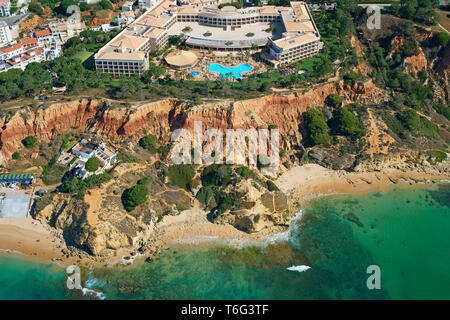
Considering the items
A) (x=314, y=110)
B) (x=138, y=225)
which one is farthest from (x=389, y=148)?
(x=138, y=225)

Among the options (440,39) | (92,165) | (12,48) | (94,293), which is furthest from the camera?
(12,48)

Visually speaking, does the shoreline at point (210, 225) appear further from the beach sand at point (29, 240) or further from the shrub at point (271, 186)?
the shrub at point (271, 186)

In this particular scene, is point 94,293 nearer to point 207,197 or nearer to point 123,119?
point 207,197

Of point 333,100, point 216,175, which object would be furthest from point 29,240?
point 333,100

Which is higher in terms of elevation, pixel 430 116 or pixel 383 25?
pixel 383 25

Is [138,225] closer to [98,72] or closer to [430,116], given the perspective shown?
[98,72]

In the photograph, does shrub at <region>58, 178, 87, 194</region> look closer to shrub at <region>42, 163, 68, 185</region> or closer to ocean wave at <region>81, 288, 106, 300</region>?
shrub at <region>42, 163, 68, 185</region>
